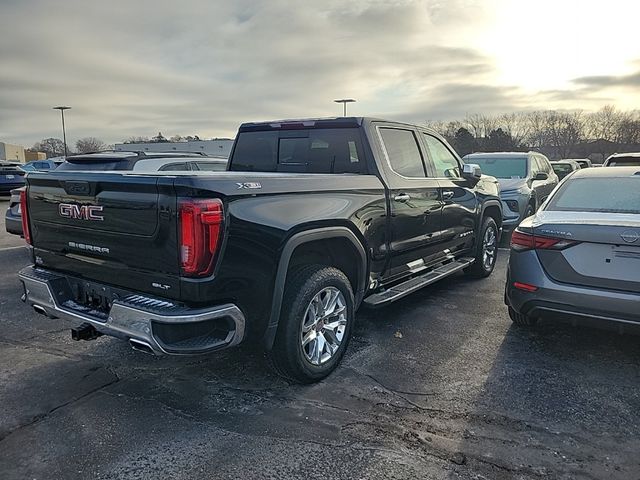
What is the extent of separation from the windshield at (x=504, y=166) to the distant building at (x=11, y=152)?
2849 inches

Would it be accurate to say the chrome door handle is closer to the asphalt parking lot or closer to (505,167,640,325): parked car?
(505,167,640,325): parked car

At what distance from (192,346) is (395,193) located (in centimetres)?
239

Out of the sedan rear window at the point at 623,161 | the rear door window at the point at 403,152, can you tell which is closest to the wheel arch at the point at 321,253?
the rear door window at the point at 403,152

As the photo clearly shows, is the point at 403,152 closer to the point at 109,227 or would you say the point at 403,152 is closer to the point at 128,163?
the point at 109,227

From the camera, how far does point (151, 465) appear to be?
8.98 ft

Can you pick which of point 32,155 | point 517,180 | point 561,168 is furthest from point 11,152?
point 517,180

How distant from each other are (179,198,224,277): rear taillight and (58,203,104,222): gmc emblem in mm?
732

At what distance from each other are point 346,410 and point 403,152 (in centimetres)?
267

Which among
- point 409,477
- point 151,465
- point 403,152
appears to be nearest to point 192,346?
point 151,465

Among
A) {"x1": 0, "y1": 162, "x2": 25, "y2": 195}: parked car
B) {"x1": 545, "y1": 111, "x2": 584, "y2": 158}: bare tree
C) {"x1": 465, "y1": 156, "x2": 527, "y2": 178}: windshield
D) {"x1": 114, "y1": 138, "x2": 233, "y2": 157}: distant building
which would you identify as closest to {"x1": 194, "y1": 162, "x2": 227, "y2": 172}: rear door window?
{"x1": 465, "y1": 156, "x2": 527, "y2": 178}: windshield

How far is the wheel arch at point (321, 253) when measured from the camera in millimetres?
3287

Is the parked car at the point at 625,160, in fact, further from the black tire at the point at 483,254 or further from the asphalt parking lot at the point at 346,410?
the asphalt parking lot at the point at 346,410

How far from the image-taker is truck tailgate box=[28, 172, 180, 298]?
2.88 metres

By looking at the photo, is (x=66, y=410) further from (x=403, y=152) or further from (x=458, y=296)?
(x=458, y=296)
